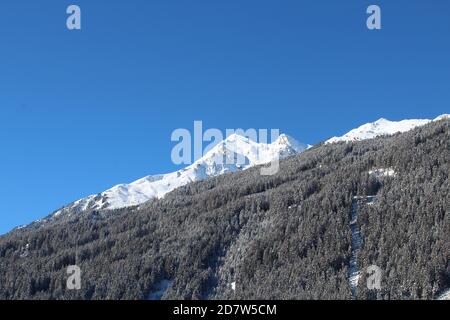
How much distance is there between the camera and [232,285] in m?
178

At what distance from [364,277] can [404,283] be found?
33.2ft

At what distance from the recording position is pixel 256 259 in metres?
184

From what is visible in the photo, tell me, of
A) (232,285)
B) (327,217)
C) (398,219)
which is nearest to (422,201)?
(398,219)

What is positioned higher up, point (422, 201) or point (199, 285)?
point (422, 201)
